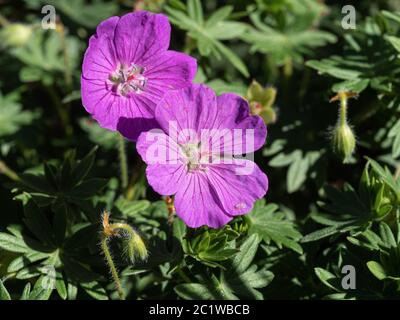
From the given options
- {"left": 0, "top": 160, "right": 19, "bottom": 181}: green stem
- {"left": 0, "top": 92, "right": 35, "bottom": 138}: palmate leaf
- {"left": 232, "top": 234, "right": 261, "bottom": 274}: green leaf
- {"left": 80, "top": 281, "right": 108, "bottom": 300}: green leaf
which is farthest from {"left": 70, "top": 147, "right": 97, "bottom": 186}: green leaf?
{"left": 0, "top": 92, "right": 35, "bottom": 138}: palmate leaf

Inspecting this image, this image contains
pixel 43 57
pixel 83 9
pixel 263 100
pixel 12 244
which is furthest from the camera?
pixel 83 9

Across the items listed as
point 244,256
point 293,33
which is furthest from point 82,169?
point 293,33

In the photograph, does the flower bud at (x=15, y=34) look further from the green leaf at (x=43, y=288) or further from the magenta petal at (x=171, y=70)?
the green leaf at (x=43, y=288)

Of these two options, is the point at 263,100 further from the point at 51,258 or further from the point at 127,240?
the point at 51,258

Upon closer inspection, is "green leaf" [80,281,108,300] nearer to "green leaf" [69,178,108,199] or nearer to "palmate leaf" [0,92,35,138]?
"green leaf" [69,178,108,199]

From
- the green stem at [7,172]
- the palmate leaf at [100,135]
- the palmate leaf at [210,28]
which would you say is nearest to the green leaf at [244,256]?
the palmate leaf at [210,28]

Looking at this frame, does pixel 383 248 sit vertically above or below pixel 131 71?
below

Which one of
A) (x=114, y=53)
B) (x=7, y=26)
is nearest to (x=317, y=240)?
(x=114, y=53)

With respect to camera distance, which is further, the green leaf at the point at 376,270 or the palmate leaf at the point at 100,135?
the palmate leaf at the point at 100,135
